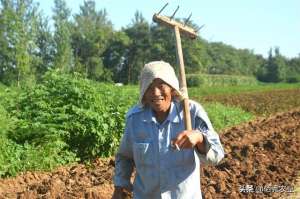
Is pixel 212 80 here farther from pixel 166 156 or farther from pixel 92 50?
pixel 166 156

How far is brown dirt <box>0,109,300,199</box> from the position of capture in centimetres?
646

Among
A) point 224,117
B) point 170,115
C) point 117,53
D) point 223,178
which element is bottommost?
point 224,117

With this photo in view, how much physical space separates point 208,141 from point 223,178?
14.5 ft

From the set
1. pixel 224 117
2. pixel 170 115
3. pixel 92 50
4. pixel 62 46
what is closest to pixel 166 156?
pixel 170 115

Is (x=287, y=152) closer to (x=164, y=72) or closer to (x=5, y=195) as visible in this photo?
(x=5, y=195)

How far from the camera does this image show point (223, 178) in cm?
713

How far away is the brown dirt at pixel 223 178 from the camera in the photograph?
6.46m

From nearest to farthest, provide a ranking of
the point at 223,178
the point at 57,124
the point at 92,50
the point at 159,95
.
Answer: the point at 159,95 < the point at 223,178 < the point at 57,124 < the point at 92,50

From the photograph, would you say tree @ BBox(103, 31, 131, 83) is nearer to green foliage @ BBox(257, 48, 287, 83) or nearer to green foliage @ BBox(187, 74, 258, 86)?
green foliage @ BBox(187, 74, 258, 86)

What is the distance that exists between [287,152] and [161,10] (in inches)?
269

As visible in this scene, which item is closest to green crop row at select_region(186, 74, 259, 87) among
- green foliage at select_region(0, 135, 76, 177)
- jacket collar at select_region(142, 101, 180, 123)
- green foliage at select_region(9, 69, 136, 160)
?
green foliage at select_region(9, 69, 136, 160)

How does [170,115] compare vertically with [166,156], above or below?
above

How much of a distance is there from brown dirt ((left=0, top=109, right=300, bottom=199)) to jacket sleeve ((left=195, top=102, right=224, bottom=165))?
10.8 ft

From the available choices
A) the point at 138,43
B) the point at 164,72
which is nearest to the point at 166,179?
the point at 164,72
